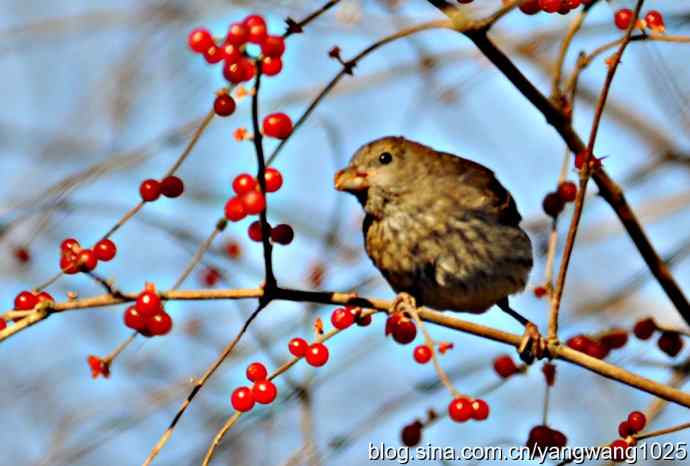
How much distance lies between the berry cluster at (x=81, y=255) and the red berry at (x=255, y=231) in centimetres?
30

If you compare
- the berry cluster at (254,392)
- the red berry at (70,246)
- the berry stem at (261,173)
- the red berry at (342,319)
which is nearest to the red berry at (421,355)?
the red berry at (342,319)

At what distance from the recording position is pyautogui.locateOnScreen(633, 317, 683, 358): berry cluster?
9.12ft

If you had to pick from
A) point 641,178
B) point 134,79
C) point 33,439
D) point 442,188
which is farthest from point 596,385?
point 33,439

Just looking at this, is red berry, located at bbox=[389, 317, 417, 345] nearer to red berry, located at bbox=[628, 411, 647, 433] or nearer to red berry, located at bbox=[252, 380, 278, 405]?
red berry, located at bbox=[252, 380, 278, 405]

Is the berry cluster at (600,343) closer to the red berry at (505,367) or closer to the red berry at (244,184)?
the red berry at (505,367)

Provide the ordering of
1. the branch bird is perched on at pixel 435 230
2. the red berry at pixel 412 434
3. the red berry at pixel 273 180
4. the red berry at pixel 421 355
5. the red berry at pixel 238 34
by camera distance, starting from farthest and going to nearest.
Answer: the branch bird is perched on at pixel 435 230
the red berry at pixel 412 434
the red berry at pixel 421 355
the red berry at pixel 273 180
the red berry at pixel 238 34

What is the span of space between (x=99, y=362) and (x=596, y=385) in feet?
12.9

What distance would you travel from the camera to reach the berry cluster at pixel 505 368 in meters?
2.83

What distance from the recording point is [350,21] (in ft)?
13.2

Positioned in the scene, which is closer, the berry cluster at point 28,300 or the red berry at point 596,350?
the berry cluster at point 28,300

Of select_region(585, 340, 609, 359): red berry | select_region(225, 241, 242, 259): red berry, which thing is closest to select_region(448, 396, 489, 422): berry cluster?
select_region(585, 340, 609, 359): red berry

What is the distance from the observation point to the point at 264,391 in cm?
222

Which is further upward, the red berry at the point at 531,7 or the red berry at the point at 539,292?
the red berry at the point at 531,7

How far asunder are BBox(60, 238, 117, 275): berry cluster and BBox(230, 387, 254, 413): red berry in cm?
42
